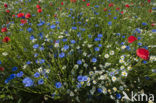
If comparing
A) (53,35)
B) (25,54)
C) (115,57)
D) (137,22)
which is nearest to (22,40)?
(25,54)

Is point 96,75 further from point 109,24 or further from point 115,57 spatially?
point 109,24

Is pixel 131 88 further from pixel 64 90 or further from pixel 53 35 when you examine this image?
pixel 53 35

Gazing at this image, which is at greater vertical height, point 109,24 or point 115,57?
point 109,24

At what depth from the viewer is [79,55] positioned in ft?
6.44

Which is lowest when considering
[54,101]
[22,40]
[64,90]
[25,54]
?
[54,101]

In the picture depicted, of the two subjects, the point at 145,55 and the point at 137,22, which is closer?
the point at 145,55

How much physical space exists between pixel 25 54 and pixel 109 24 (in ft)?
5.17

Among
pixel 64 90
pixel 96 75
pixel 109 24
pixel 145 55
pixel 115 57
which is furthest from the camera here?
pixel 109 24

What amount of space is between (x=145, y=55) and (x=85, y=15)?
73.7 inches

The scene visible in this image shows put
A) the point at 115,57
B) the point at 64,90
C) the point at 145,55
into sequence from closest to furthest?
the point at 145,55
the point at 64,90
the point at 115,57

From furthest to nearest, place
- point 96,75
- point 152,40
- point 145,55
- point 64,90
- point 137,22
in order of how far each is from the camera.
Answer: point 137,22 → point 152,40 → point 96,75 → point 64,90 → point 145,55

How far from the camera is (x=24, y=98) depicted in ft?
5.69

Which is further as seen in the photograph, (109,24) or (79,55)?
(109,24)

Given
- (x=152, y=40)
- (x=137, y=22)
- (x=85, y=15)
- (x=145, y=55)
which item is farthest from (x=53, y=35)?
(x=137, y=22)
